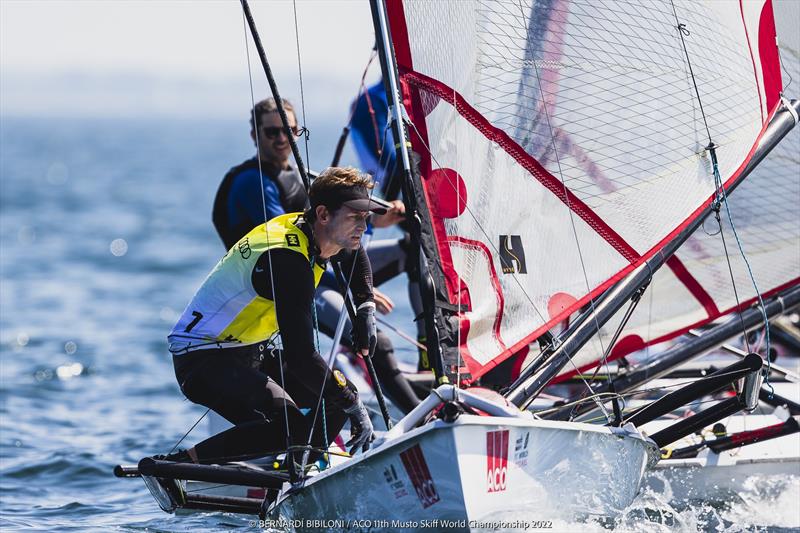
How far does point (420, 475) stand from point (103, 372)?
6.61 meters

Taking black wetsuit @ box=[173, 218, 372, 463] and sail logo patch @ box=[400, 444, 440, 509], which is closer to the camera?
sail logo patch @ box=[400, 444, 440, 509]

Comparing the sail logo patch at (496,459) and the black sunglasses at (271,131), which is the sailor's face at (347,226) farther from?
the black sunglasses at (271,131)

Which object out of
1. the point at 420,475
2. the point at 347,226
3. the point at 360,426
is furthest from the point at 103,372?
the point at 420,475

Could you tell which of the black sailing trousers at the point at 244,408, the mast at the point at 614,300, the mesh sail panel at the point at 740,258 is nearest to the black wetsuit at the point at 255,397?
the black sailing trousers at the point at 244,408

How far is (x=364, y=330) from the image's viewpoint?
412 cm

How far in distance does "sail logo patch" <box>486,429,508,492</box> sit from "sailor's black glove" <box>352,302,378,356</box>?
0.79 metres

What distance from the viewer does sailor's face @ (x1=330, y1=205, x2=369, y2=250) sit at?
12.4 ft

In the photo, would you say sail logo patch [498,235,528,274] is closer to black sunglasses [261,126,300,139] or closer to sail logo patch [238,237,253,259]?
sail logo patch [238,237,253,259]

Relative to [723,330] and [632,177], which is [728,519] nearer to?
[723,330]

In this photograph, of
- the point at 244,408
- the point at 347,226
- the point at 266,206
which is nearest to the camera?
the point at 347,226

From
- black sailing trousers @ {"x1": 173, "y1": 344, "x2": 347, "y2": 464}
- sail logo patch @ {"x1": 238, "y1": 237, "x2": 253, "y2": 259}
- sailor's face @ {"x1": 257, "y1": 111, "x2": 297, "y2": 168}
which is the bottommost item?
black sailing trousers @ {"x1": 173, "y1": 344, "x2": 347, "y2": 464}

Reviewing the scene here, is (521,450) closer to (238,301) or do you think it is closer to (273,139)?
(238,301)

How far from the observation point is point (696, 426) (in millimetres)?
4441

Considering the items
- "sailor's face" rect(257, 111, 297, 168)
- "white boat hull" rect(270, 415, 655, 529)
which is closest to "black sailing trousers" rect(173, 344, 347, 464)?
"white boat hull" rect(270, 415, 655, 529)
